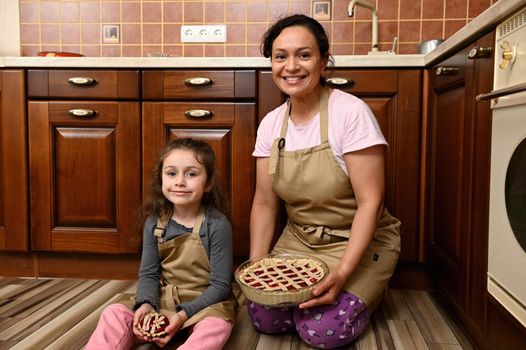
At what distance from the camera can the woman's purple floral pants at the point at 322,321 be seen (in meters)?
1.34

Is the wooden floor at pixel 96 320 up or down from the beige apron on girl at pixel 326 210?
down

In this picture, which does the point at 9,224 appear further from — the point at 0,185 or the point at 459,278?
the point at 459,278

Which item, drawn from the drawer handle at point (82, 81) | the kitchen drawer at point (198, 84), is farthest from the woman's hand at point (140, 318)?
the drawer handle at point (82, 81)

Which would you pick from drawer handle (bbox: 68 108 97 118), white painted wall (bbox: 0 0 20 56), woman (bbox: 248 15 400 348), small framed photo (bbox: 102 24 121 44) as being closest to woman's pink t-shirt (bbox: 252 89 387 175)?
woman (bbox: 248 15 400 348)

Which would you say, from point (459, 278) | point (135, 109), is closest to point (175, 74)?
point (135, 109)

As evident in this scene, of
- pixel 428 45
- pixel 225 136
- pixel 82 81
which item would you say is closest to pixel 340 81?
pixel 225 136

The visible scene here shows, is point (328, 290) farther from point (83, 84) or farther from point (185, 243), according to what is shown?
point (83, 84)

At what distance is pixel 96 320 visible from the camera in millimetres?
1544

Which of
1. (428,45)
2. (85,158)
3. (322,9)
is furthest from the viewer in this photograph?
(322,9)

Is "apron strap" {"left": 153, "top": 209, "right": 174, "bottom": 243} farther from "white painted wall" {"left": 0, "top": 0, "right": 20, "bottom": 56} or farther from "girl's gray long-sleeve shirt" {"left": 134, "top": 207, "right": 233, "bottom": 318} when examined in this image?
"white painted wall" {"left": 0, "top": 0, "right": 20, "bottom": 56}

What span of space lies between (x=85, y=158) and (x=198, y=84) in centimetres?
51

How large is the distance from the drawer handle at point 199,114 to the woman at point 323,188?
300 millimetres

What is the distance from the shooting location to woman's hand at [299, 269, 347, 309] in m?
1.30

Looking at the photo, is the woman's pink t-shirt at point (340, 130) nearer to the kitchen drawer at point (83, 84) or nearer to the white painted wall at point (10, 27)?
the kitchen drawer at point (83, 84)
